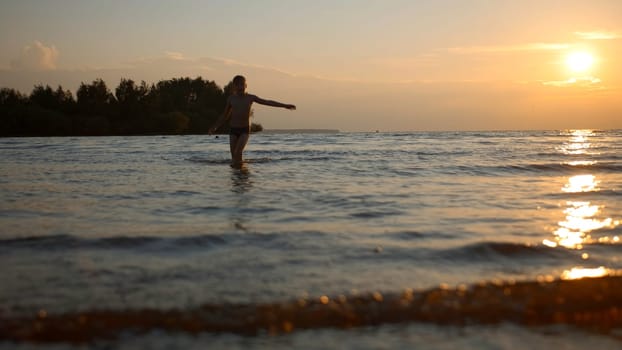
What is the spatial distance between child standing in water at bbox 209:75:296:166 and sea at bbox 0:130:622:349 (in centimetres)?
659

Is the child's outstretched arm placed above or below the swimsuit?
above

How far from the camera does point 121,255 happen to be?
428 centimetres

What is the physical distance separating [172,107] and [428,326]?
93.9 m

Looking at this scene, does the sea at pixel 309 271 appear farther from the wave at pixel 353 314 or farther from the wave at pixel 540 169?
the wave at pixel 540 169

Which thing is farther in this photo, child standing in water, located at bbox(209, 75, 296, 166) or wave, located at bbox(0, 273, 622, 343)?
child standing in water, located at bbox(209, 75, 296, 166)

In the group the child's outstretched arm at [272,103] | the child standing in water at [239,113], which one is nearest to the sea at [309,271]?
the child's outstretched arm at [272,103]

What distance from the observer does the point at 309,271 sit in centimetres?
377

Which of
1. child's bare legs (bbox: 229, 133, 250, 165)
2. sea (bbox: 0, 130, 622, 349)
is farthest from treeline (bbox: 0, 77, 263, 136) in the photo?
sea (bbox: 0, 130, 622, 349)

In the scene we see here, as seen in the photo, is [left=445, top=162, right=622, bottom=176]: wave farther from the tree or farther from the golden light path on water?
the tree

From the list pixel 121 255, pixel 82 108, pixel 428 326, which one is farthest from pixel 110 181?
pixel 82 108

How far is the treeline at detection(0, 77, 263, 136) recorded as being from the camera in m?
70.0

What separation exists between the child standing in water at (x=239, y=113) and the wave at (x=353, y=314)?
1126cm

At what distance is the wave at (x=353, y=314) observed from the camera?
2.76m

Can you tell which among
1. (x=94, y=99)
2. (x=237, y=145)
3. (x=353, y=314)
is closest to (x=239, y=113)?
(x=237, y=145)
